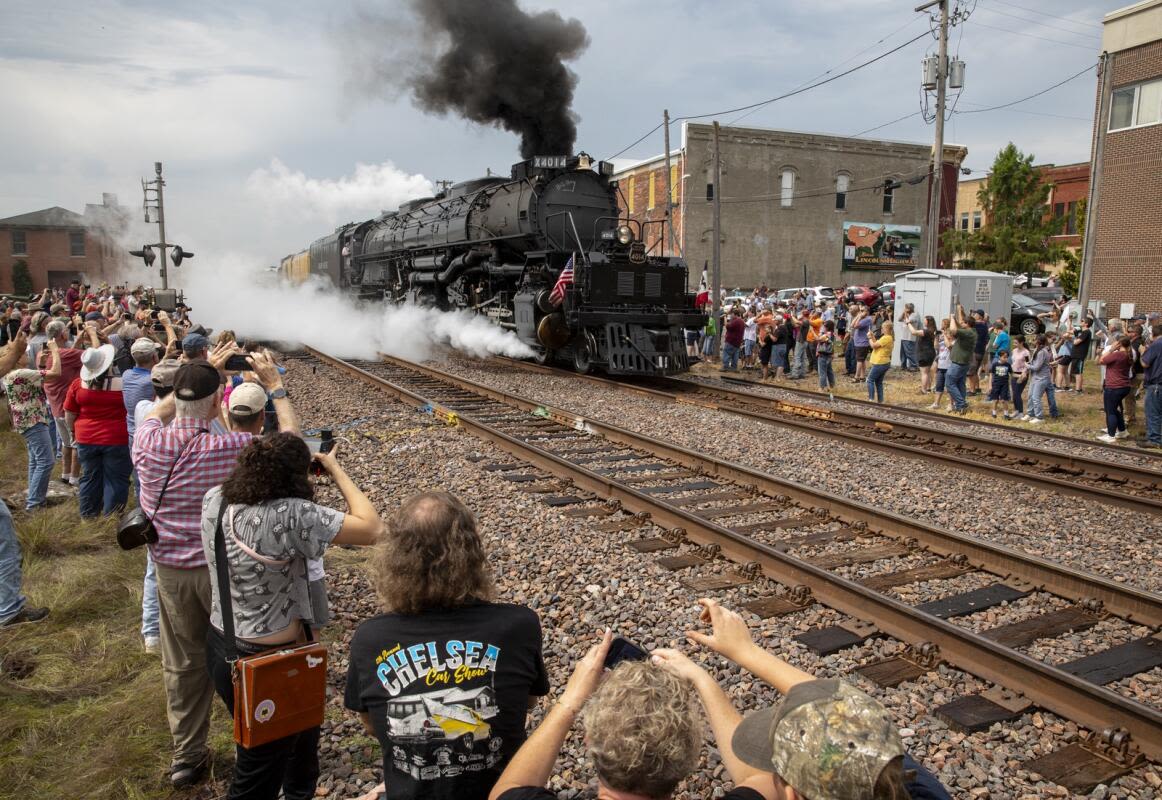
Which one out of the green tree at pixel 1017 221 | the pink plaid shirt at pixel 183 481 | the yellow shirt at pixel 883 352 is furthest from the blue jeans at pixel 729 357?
the green tree at pixel 1017 221

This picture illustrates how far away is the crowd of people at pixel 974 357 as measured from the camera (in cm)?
1043

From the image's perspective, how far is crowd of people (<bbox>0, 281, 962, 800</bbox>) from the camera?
1.60 metres

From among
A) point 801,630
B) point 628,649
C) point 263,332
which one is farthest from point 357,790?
point 263,332

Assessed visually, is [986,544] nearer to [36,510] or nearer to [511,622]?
Result: [511,622]

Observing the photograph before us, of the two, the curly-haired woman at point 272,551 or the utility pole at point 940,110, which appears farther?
the utility pole at point 940,110

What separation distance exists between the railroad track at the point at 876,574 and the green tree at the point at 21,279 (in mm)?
53128

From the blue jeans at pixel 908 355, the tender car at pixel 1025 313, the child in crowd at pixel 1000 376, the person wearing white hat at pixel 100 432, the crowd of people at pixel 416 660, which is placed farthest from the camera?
the tender car at pixel 1025 313

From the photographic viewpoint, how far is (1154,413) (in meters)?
10.1

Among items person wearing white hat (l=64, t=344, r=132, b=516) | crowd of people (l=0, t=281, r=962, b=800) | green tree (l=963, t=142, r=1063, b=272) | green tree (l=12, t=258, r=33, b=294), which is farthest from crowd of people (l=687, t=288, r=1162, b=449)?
green tree (l=12, t=258, r=33, b=294)

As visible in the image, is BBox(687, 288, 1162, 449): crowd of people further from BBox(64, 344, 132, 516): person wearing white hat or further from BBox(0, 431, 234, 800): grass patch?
BBox(0, 431, 234, 800): grass patch

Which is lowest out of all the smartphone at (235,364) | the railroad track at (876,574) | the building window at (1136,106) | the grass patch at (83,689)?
the grass patch at (83,689)

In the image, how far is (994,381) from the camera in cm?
1223

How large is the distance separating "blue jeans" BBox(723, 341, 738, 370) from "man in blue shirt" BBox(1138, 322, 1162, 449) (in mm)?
8341

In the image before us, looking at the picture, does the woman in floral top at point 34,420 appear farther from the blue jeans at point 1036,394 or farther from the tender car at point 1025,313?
the tender car at point 1025,313
